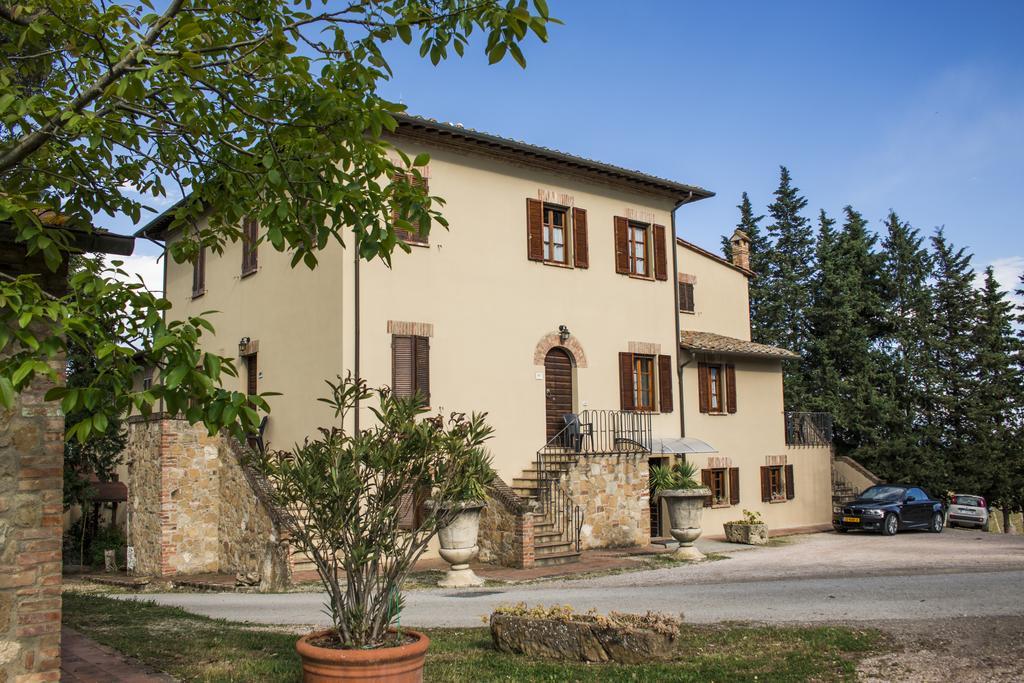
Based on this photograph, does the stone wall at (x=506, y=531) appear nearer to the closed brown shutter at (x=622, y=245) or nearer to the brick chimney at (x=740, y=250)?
the closed brown shutter at (x=622, y=245)

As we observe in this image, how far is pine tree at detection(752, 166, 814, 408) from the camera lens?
117ft

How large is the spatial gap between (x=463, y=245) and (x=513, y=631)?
11.1 m

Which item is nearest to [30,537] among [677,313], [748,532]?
[748,532]

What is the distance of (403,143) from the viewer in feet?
55.7

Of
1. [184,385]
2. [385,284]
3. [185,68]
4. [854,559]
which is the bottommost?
[854,559]

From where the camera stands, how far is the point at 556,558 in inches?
622

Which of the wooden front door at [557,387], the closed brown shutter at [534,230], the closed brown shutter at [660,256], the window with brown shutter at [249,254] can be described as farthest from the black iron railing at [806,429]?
the window with brown shutter at [249,254]

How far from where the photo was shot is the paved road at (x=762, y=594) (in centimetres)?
1016

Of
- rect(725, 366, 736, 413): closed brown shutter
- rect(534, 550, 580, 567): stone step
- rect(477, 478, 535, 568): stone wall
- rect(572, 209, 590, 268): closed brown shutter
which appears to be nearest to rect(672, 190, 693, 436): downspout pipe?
rect(725, 366, 736, 413): closed brown shutter

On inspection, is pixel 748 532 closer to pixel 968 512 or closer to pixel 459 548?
pixel 459 548

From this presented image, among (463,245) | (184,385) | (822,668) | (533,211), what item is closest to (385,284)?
(463,245)

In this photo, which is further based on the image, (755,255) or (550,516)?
(755,255)

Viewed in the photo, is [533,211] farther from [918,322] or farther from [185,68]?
[918,322]

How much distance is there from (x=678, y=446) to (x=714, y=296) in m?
5.62
